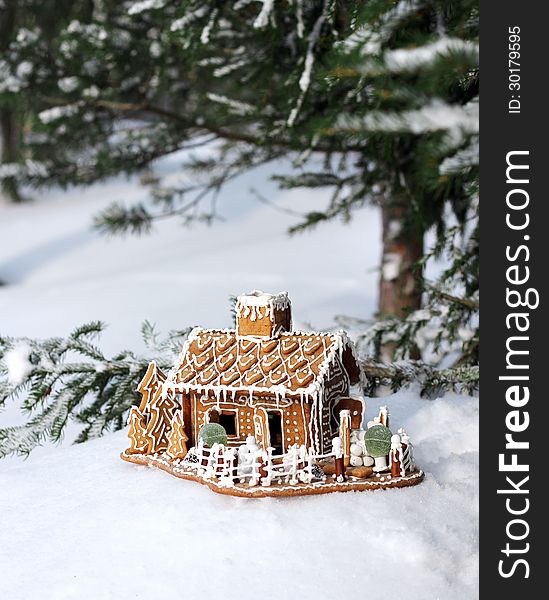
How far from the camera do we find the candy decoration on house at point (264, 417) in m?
3.70

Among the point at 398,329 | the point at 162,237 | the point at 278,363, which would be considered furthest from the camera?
the point at 162,237

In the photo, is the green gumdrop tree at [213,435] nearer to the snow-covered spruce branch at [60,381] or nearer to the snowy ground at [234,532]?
the snowy ground at [234,532]

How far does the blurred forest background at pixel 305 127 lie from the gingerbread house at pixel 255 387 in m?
0.62

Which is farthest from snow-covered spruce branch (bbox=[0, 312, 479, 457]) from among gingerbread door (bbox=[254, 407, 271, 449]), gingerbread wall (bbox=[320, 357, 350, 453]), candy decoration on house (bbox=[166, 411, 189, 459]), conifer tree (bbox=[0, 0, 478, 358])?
gingerbread door (bbox=[254, 407, 271, 449])

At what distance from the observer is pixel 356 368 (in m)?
4.21

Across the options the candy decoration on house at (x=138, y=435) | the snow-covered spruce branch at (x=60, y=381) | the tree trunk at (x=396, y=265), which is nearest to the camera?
the candy decoration on house at (x=138, y=435)

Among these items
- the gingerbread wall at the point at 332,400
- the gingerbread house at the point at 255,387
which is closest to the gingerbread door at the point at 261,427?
the gingerbread house at the point at 255,387

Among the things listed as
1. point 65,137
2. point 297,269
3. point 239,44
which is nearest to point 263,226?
point 297,269

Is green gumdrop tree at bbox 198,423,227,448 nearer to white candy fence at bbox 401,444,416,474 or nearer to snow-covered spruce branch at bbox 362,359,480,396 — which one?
white candy fence at bbox 401,444,416,474

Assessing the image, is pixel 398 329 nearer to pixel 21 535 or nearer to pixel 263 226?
pixel 21 535

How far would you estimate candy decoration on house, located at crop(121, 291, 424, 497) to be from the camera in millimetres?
3697

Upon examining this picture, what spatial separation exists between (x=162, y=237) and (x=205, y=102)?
7.11 metres

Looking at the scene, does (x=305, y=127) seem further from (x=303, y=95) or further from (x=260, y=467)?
(x=260, y=467)

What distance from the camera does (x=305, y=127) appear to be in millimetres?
5531
